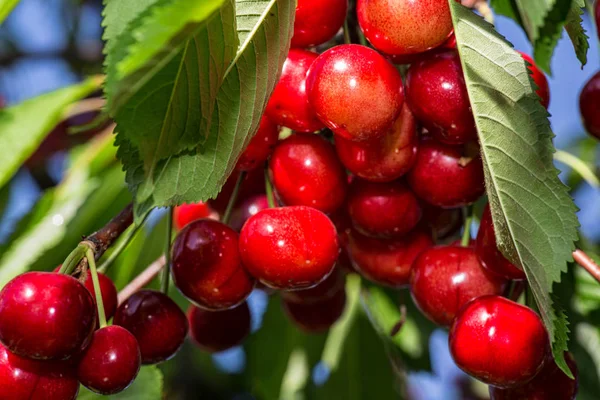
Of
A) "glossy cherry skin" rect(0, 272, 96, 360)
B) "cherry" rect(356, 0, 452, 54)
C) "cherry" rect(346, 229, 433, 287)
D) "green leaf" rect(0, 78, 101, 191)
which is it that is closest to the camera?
"glossy cherry skin" rect(0, 272, 96, 360)

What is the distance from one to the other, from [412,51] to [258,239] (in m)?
0.31

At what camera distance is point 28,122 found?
62.6 inches

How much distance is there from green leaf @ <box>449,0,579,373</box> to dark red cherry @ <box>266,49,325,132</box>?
209mm

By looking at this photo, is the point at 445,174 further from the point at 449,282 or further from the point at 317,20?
the point at 317,20

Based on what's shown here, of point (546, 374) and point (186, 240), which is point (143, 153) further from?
point (546, 374)

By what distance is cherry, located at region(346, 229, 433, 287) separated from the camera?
1.18m

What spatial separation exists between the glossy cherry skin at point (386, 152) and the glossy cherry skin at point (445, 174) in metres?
0.03

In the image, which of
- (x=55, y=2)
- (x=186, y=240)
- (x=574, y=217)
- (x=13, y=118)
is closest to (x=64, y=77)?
(x=55, y=2)

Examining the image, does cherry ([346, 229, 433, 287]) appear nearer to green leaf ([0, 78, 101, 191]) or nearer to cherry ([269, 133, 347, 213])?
cherry ([269, 133, 347, 213])

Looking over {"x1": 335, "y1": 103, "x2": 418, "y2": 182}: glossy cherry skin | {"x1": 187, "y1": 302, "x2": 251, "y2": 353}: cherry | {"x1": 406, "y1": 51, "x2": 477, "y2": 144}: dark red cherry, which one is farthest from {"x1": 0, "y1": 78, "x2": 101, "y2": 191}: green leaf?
{"x1": 406, "y1": 51, "x2": 477, "y2": 144}: dark red cherry

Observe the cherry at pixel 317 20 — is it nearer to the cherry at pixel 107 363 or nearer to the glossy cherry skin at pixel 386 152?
the glossy cherry skin at pixel 386 152

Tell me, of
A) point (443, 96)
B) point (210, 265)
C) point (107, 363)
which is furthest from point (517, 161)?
point (107, 363)

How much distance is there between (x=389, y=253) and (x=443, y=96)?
31 centimetres

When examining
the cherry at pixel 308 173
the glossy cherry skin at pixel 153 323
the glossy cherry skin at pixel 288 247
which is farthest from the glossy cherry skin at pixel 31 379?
the cherry at pixel 308 173
